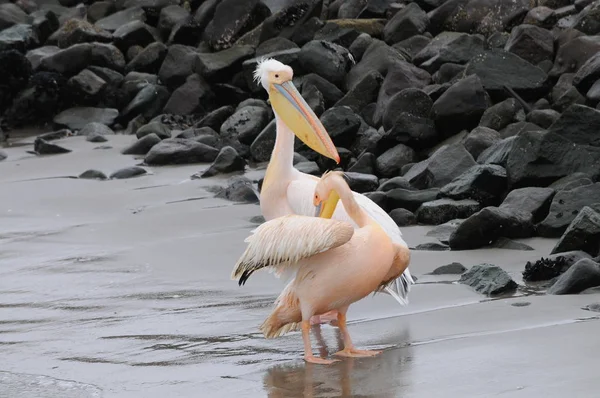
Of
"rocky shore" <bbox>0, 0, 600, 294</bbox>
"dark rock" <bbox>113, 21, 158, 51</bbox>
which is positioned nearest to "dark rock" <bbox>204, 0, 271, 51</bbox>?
"rocky shore" <bbox>0, 0, 600, 294</bbox>

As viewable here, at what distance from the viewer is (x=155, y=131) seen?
12180mm

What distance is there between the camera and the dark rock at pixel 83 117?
13.6 metres

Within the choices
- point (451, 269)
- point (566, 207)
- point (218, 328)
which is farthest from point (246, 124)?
point (218, 328)

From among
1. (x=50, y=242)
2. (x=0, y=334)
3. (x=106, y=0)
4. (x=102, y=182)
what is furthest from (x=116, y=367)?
(x=106, y=0)

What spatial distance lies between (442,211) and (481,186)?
0.44m

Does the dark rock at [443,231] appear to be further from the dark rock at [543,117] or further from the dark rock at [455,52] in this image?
the dark rock at [455,52]

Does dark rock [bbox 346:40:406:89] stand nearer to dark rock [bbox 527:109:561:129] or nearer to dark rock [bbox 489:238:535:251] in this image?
dark rock [bbox 527:109:561:129]

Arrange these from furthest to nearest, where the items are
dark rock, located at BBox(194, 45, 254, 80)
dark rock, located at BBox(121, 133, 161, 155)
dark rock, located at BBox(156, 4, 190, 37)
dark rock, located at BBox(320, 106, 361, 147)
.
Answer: dark rock, located at BBox(156, 4, 190, 37)
dark rock, located at BBox(194, 45, 254, 80)
dark rock, located at BBox(121, 133, 161, 155)
dark rock, located at BBox(320, 106, 361, 147)

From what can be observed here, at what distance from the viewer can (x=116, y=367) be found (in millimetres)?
4684

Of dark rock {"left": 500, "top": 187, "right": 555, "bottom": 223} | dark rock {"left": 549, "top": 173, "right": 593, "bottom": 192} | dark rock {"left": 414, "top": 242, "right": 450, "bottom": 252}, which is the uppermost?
dark rock {"left": 549, "top": 173, "right": 593, "bottom": 192}

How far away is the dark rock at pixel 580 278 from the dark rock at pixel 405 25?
26.0 ft

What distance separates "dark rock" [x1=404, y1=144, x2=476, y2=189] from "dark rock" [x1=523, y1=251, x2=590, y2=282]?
8.91ft

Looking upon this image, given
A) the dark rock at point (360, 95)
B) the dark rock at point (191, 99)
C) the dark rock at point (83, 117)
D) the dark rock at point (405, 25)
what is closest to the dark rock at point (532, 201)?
the dark rock at point (360, 95)

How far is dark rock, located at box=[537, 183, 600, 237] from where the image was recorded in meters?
6.83
